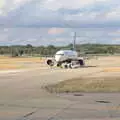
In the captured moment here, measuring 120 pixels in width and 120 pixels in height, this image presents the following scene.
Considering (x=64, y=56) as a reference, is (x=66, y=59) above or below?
below

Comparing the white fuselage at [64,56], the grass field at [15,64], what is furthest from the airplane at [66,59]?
the grass field at [15,64]

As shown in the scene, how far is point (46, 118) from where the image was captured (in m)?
16.8

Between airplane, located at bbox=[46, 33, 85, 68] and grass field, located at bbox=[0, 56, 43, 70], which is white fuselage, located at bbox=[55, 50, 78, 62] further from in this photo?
grass field, located at bbox=[0, 56, 43, 70]

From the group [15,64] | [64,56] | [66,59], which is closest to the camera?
[64,56]

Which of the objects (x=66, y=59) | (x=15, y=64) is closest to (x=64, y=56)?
(x=66, y=59)

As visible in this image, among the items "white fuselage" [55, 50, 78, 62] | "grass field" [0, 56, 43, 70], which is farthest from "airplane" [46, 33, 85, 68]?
"grass field" [0, 56, 43, 70]

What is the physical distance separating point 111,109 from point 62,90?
11.0 meters

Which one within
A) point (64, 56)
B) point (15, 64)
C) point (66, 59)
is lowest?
Result: point (15, 64)

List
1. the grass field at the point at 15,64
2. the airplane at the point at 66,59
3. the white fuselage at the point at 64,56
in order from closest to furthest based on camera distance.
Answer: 1. the grass field at the point at 15,64
2. the airplane at the point at 66,59
3. the white fuselage at the point at 64,56

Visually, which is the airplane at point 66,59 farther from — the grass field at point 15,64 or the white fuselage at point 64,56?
the grass field at point 15,64

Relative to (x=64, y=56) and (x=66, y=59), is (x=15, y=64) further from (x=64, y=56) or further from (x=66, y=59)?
(x=64, y=56)

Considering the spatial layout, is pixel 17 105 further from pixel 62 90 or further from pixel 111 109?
pixel 62 90

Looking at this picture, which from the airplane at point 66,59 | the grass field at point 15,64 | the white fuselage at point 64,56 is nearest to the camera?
the grass field at point 15,64

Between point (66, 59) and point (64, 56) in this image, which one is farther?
point (66, 59)
